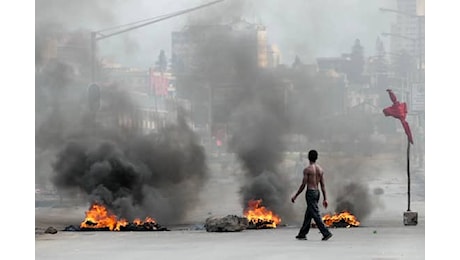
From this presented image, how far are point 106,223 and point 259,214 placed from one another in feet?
8.75

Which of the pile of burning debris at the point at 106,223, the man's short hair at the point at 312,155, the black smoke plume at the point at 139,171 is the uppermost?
the man's short hair at the point at 312,155

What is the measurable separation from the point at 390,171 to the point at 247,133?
274 centimetres

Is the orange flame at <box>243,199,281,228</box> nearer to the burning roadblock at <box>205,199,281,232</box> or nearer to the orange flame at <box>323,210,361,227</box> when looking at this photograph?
the burning roadblock at <box>205,199,281,232</box>

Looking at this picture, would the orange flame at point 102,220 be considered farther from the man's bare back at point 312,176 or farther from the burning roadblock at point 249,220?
the man's bare back at point 312,176

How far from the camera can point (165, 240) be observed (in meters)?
16.1

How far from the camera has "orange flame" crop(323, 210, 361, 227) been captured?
1927cm

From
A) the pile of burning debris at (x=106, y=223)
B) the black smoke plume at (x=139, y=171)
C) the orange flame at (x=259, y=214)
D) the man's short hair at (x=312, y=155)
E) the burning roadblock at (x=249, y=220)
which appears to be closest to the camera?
the man's short hair at (x=312, y=155)

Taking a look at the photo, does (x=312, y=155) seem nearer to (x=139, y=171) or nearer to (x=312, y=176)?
(x=312, y=176)

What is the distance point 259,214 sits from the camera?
1995 centimetres

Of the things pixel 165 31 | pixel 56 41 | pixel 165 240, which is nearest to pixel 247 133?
pixel 165 31

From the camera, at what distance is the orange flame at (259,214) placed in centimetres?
1942

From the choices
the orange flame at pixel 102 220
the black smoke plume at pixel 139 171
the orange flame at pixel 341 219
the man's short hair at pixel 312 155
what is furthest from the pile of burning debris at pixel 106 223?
the man's short hair at pixel 312 155

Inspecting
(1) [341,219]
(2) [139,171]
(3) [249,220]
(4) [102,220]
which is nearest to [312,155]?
(3) [249,220]
